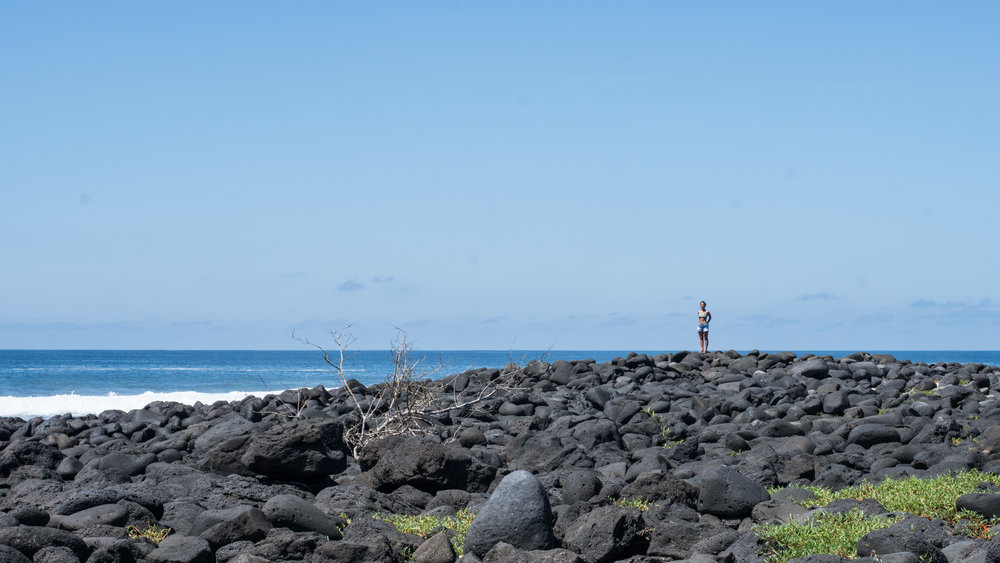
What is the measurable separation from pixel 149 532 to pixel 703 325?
68.1 ft

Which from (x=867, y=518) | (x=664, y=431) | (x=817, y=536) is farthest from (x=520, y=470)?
(x=664, y=431)

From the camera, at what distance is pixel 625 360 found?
22.5m

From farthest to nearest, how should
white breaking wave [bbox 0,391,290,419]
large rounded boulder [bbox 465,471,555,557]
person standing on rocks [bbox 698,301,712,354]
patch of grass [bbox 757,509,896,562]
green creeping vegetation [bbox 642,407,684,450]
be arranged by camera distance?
white breaking wave [bbox 0,391,290,419]
person standing on rocks [bbox 698,301,712,354]
green creeping vegetation [bbox 642,407,684,450]
large rounded boulder [bbox 465,471,555,557]
patch of grass [bbox 757,509,896,562]

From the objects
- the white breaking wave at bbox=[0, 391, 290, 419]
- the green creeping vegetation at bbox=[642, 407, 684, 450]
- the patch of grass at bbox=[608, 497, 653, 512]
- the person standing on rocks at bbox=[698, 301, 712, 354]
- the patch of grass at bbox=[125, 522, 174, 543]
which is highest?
the person standing on rocks at bbox=[698, 301, 712, 354]

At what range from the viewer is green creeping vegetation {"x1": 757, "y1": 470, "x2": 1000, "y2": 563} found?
7070mm

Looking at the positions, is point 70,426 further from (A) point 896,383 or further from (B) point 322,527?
(A) point 896,383

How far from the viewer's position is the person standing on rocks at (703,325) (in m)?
26.6

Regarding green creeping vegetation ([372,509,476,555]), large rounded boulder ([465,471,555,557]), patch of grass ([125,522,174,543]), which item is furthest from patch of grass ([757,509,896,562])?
patch of grass ([125,522,174,543])

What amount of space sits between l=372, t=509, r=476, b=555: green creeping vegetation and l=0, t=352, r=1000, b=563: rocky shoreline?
8.4 inches

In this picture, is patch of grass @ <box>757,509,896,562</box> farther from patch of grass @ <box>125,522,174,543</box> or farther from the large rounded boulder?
patch of grass @ <box>125,522,174,543</box>

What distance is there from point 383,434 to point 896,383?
38.6ft

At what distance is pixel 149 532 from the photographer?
322 inches

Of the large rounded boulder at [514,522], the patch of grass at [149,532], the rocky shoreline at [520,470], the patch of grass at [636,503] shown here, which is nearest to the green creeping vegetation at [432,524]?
the rocky shoreline at [520,470]

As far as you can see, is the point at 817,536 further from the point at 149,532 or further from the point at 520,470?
the point at 149,532
